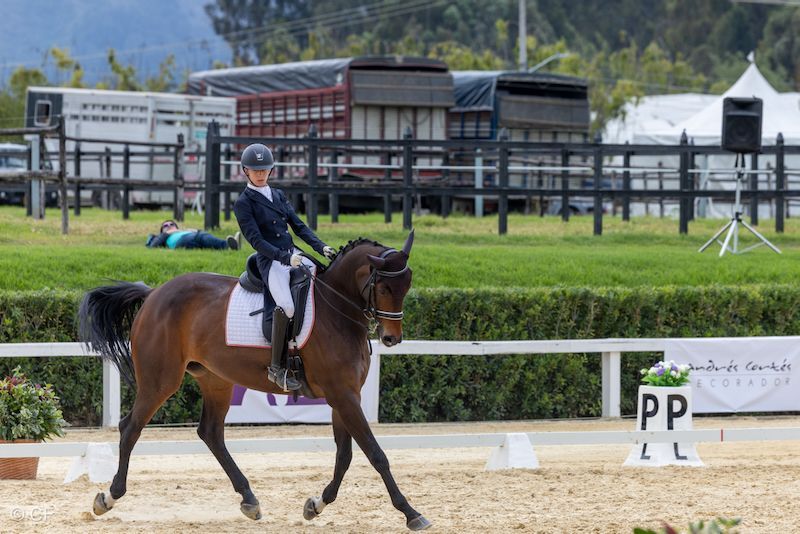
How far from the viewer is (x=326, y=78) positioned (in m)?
28.9

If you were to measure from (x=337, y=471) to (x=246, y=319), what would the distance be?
3.96 feet

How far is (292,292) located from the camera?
27.2ft

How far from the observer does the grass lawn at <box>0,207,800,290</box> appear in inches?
536

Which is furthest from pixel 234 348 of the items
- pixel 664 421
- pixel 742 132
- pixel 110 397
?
pixel 742 132

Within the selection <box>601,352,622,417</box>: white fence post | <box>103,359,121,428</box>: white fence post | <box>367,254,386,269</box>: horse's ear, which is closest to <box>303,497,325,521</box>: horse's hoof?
<box>367,254,386,269</box>: horse's ear

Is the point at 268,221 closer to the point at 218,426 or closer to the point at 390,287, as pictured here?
the point at 390,287

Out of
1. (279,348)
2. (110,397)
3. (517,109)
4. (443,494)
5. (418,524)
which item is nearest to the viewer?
(418,524)

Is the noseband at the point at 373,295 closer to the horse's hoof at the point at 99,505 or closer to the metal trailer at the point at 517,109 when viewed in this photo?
the horse's hoof at the point at 99,505

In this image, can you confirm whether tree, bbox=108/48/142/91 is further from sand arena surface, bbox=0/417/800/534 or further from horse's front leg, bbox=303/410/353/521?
horse's front leg, bbox=303/410/353/521

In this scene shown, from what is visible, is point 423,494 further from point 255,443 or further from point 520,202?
point 520,202

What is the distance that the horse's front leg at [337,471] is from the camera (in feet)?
26.6

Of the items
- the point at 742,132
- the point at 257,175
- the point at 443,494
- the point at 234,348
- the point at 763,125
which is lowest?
the point at 443,494

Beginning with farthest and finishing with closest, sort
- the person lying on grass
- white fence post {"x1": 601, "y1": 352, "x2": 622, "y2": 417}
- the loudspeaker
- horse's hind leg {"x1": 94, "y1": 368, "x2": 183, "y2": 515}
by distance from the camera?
the loudspeaker
the person lying on grass
white fence post {"x1": 601, "y1": 352, "x2": 622, "y2": 417}
horse's hind leg {"x1": 94, "y1": 368, "x2": 183, "y2": 515}

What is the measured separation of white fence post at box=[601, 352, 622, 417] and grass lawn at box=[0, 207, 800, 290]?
1539mm
